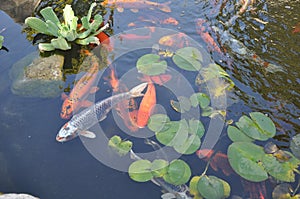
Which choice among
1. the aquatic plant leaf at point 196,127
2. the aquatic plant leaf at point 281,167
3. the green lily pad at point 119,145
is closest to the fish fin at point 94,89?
the green lily pad at point 119,145

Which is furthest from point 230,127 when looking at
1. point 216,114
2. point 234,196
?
point 234,196

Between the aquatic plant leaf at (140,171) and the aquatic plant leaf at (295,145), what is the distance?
3.71ft

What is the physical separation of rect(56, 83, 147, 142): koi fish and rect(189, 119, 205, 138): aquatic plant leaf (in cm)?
55

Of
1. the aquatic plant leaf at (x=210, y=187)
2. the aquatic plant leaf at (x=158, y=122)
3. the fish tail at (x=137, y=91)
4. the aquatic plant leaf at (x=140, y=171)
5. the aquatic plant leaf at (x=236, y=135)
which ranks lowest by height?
the aquatic plant leaf at (x=210, y=187)

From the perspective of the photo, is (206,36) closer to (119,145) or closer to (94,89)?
(94,89)

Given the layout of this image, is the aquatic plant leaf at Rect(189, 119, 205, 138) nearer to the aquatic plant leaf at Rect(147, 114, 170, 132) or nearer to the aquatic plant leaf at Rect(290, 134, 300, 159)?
the aquatic plant leaf at Rect(147, 114, 170, 132)

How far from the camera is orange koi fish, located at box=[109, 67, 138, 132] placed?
9.22 ft

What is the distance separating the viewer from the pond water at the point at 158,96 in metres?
2.47

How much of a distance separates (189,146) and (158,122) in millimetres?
337

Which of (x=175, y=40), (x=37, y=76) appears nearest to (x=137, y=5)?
(x=175, y=40)

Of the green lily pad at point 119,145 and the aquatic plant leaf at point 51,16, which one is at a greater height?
the aquatic plant leaf at point 51,16

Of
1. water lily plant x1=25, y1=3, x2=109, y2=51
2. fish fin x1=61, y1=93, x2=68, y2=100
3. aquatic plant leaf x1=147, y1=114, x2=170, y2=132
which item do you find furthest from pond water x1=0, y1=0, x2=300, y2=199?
water lily plant x1=25, y1=3, x2=109, y2=51

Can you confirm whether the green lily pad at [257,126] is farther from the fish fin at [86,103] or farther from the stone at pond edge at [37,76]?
the stone at pond edge at [37,76]

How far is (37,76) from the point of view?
3176mm
